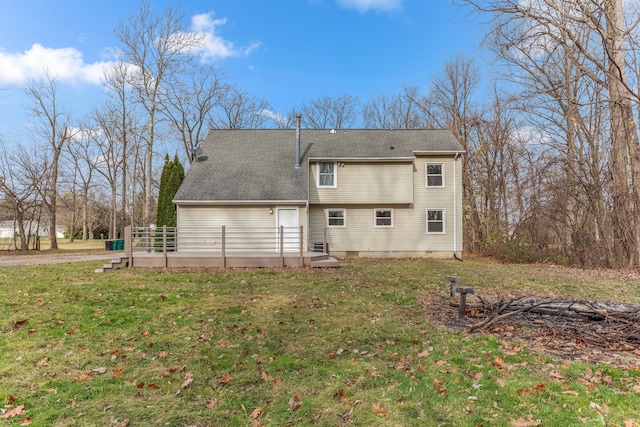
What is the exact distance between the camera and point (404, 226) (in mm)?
16859

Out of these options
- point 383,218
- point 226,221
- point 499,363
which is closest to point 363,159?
point 383,218

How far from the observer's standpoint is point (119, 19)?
2227cm

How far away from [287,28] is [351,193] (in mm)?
9549

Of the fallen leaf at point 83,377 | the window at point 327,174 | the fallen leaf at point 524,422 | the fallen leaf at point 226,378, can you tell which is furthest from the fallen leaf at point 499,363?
the window at point 327,174

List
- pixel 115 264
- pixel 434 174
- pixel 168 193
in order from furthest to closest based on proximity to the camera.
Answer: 1. pixel 168 193
2. pixel 434 174
3. pixel 115 264

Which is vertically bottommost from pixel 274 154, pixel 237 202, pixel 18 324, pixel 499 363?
pixel 499 363

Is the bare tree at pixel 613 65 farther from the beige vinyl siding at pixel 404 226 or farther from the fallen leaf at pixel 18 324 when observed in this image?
the fallen leaf at pixel 18 324

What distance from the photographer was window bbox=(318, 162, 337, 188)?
16641 millimetres

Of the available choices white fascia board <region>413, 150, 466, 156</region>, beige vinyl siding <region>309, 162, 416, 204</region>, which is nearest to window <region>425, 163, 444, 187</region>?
white fascia board <region>413, 150, 466, 156</region>

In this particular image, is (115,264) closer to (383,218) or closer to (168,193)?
(168,193)

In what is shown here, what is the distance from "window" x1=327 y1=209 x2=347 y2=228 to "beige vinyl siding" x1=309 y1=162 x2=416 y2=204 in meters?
0.56

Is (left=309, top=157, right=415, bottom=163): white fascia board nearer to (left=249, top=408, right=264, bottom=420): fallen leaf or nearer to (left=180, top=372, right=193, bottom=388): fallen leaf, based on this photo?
(left=180, top=372, right=193, bottom=388): fallen leaf

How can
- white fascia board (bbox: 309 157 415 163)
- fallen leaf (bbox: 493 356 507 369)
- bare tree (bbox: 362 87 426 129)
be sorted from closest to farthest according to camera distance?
fallen leaf (bbox: 493 356 507 369) → white fascia board (bbox: 309 157 415 163) → bare tree (bbox: 362 87 426 129)

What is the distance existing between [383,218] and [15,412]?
15.0 metres
